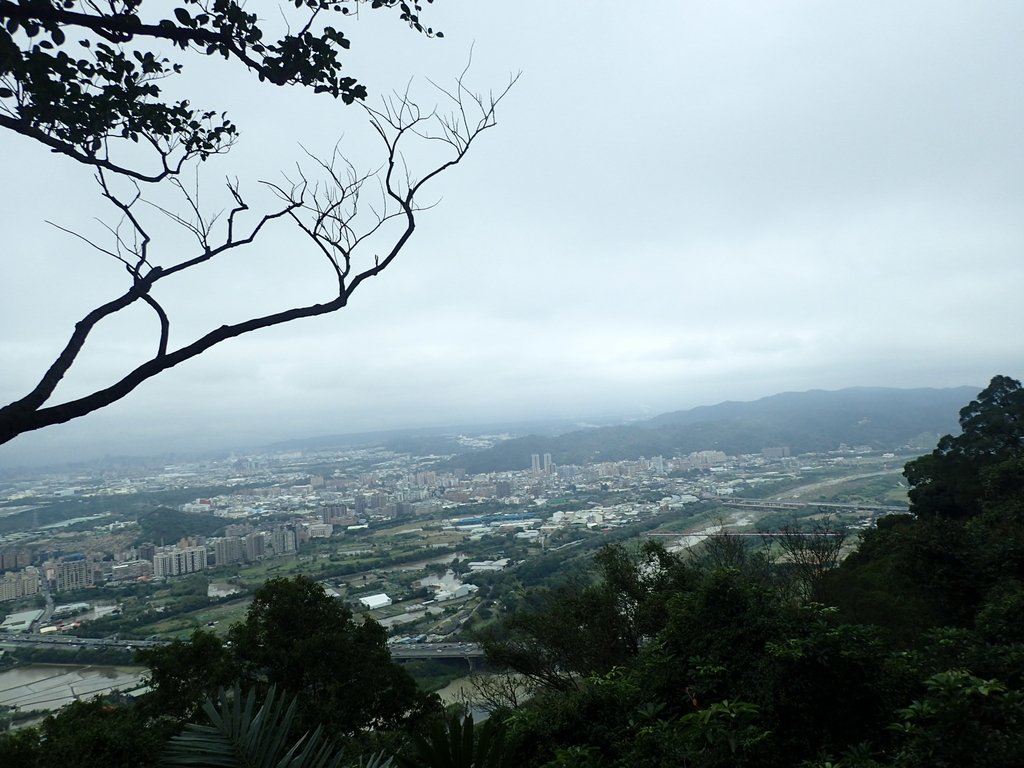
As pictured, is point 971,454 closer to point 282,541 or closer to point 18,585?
point 282,541

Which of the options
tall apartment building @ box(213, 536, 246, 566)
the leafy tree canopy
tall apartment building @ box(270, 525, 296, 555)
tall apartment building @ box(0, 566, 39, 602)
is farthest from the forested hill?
the leafy tree canopy

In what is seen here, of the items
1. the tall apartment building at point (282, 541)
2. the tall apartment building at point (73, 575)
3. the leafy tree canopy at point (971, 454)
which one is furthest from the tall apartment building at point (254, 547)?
the leafy tree canopy at point (971, 454)

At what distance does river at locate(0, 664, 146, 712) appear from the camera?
896cm

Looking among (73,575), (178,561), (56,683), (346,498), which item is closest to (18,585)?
(73,575)

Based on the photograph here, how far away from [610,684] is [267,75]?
455 cm

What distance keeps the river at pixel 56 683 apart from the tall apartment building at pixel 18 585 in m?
6.23

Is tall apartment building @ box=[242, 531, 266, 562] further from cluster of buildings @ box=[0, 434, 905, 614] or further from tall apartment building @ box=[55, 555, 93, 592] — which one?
tall apartment building @ box=[55, 555, 93, 592]

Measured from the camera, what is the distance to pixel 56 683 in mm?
9938

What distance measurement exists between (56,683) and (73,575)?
8.25 meters

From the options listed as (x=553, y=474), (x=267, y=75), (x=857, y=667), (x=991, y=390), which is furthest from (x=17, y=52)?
(x=553, y=474)

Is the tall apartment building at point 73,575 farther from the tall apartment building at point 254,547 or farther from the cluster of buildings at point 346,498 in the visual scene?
the tall apartment building at point 254,547

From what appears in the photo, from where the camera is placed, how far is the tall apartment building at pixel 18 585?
15.1 meters

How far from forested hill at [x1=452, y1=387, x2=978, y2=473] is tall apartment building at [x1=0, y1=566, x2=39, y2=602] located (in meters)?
30.6

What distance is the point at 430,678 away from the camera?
9812 mm
